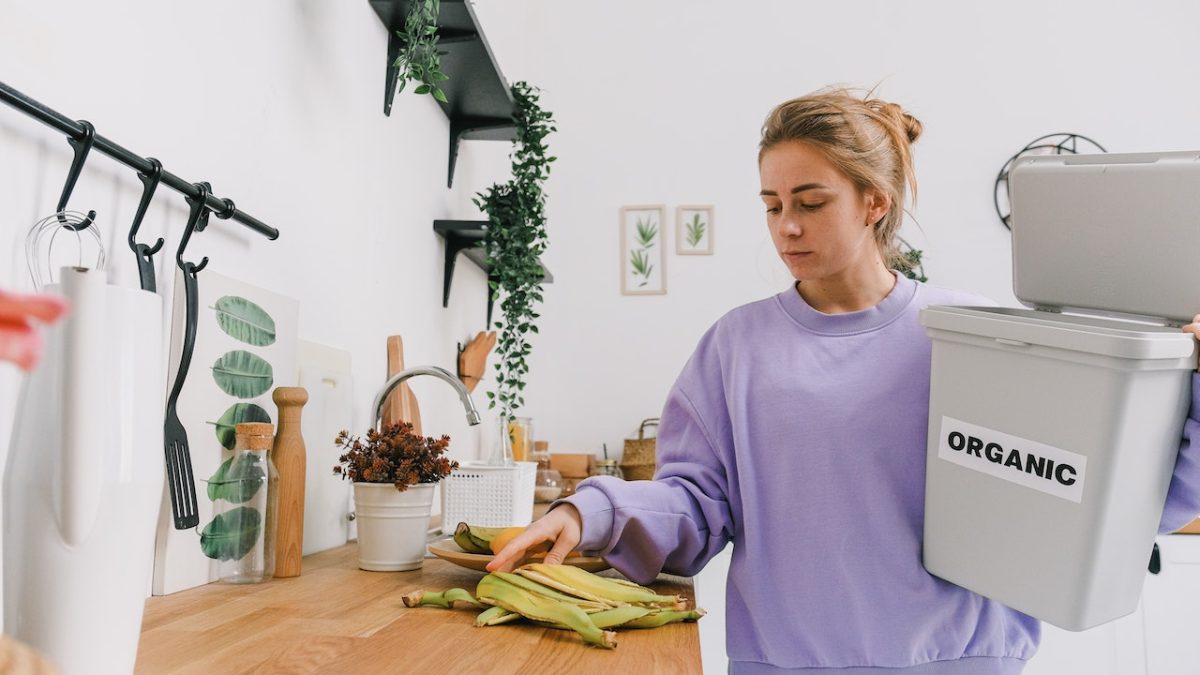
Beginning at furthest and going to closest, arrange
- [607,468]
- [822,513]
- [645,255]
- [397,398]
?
[645,255] < [607,468] < [397,398] < [822,513]

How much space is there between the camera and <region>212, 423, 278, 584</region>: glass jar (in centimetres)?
110

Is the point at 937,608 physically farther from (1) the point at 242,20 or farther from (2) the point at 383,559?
(1) the point at 242,20

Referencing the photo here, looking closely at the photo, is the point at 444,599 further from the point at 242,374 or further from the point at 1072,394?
the point at 1072,394

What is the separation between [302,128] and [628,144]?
2231mm

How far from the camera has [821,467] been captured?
1227 millimetres

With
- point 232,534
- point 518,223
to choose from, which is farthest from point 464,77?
point 232,534

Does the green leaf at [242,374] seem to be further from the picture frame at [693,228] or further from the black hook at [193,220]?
the picture frame at [693,228]

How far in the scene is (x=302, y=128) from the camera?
4.52 feet

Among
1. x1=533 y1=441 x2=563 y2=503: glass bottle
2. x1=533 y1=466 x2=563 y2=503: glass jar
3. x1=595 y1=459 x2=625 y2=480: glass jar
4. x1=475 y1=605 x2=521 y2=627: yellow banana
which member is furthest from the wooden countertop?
x1=595 y1=459 x2=625 y2=480: glass jar

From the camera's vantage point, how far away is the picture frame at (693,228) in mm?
3443

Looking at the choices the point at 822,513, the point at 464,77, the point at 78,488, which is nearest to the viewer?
the point at 78,488

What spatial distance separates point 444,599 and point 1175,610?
8.25ft

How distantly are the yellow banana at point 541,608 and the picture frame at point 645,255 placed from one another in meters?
2.46

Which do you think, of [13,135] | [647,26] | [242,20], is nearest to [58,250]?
[13,135]
